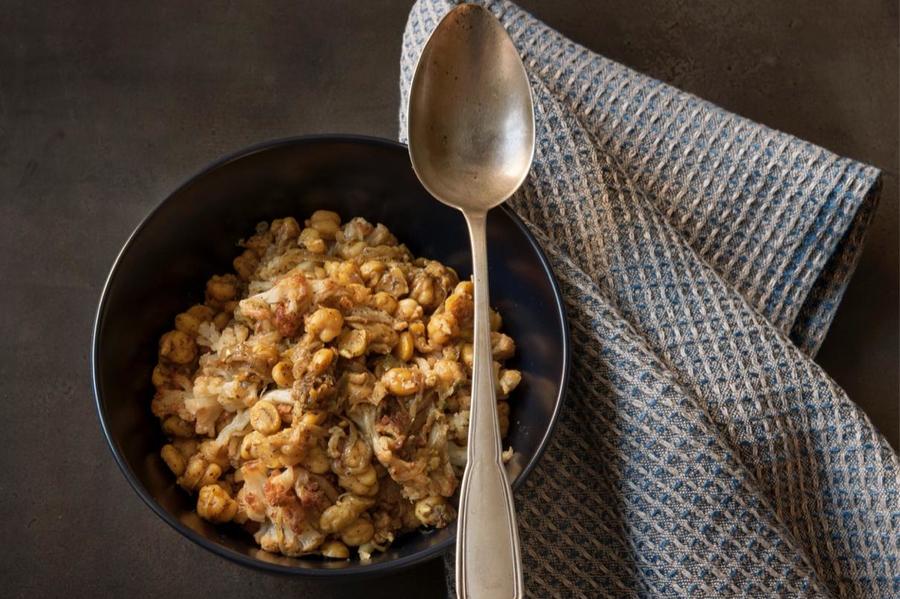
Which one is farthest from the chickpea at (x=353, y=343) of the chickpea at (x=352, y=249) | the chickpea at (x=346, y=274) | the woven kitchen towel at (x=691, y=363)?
the woven kitchen towel at (x=691, y=363)

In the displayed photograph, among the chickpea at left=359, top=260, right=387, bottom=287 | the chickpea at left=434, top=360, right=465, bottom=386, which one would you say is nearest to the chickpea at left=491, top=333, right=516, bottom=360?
the chickpea at left=434, top=360, right=465, bottom=386

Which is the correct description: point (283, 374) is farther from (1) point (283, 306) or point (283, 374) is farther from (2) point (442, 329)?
(2) point (442, 329)

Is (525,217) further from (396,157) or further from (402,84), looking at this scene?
(402,84)

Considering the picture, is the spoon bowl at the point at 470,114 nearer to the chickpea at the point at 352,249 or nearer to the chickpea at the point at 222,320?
the chickpea at the point at 352,249

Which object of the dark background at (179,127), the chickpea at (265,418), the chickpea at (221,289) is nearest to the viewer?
the chickpea at (265,418)

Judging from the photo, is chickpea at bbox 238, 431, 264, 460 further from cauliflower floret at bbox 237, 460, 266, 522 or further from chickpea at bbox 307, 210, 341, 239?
chickpea at bbox 307, 210, 341, 239

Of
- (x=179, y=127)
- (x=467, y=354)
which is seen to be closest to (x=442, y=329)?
(x=467, y=354)
